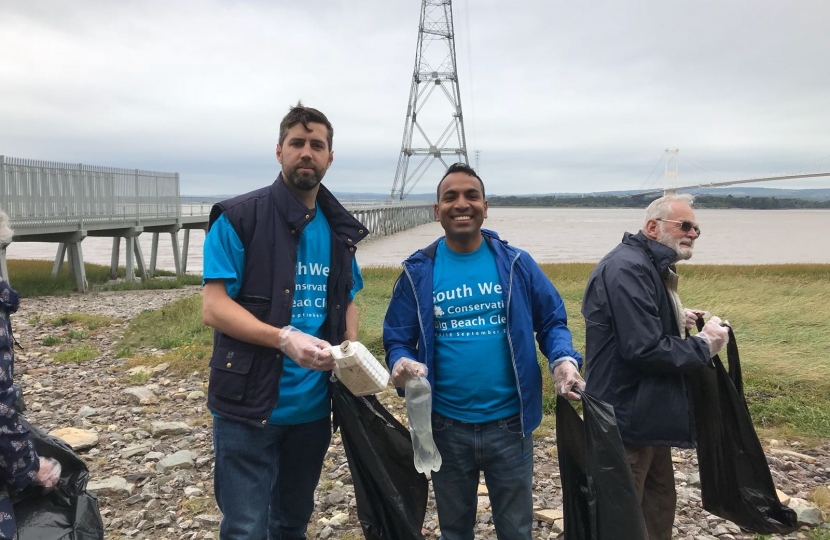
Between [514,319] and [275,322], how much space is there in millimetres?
989

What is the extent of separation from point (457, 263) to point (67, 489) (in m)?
1.84

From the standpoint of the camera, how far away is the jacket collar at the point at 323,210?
106 inches

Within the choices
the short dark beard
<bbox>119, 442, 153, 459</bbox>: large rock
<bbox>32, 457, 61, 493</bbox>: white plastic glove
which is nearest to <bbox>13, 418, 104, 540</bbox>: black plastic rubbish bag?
<bbox>32, 457, 61, 493</bbox>: white plastic glove

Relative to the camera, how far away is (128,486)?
14.2ft

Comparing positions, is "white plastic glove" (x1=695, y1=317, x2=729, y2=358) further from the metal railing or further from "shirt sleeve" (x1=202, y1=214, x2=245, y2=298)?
the metal railing

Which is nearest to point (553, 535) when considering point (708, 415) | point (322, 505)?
point (708, 415)

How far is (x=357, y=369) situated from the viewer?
248 cm

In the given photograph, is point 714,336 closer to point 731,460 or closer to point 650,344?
point 650,344

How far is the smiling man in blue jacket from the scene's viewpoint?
271cm

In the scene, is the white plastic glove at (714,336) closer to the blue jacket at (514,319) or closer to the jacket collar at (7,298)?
the blue jacket at (514,319)

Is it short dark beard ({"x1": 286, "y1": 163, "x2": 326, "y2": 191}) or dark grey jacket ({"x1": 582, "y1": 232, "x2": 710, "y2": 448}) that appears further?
dark grey jacket ({"x1": 582, "y1": 232, "x2": 710, "y2": 448})

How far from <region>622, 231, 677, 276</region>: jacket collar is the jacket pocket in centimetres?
195

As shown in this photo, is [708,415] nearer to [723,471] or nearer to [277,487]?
[723,471]

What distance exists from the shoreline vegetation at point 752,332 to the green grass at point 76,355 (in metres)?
0.37
